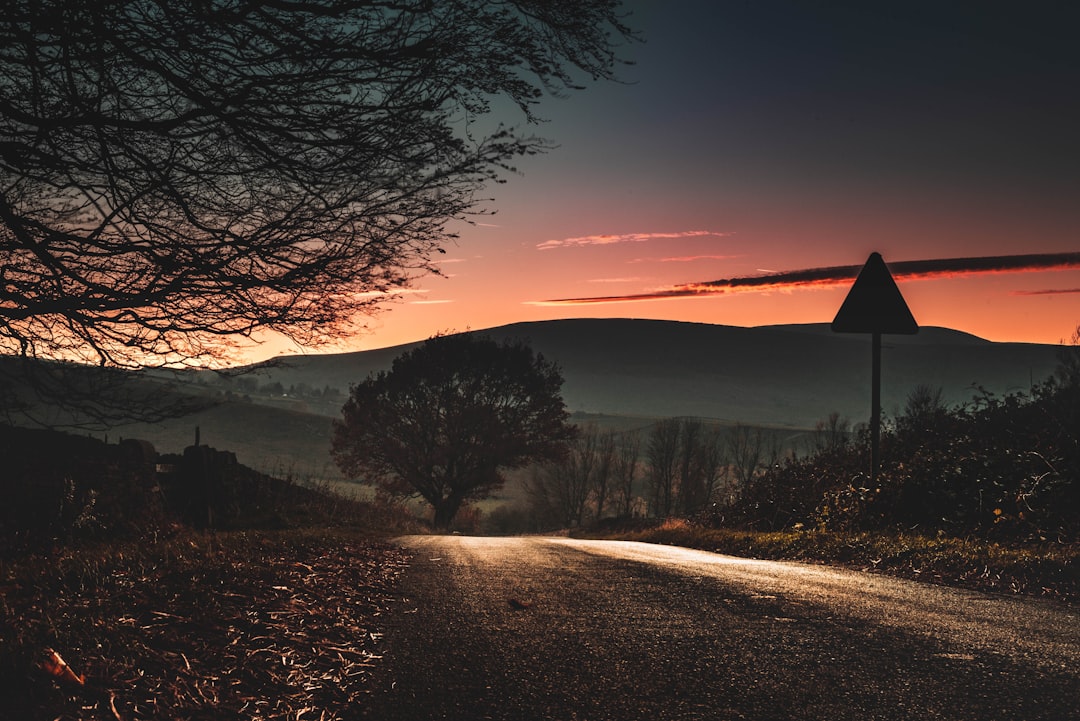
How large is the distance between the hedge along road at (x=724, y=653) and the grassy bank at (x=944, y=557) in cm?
99

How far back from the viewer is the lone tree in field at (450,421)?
1406 inches

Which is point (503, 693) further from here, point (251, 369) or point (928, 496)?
point (928, 496)

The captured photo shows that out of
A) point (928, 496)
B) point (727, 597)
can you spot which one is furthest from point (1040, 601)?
point (928, 496)

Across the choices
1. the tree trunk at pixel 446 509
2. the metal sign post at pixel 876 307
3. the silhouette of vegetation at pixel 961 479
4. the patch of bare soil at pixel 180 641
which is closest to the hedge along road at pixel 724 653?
the patch of bare soil at pixel 180 641

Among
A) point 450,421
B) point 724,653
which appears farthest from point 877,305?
point 450,421

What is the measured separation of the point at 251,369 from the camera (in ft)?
21.4

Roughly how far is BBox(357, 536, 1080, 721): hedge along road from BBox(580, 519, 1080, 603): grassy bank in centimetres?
99

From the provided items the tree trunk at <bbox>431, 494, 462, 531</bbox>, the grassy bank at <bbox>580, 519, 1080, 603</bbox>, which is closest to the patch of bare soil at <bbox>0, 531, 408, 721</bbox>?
the grassy bank at <bbox>580, 519, 1080, 603</bbox>

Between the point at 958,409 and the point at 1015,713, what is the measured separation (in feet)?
41.7

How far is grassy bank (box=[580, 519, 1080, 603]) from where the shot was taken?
23.6ft

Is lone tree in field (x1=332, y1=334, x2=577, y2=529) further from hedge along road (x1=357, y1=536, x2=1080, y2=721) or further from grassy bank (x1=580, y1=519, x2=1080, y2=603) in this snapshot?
hedge along road (x1=357, y1=536, x2=1080, y2=721)

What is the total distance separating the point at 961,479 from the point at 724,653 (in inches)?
342

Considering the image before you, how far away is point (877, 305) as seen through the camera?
13273 millimetres

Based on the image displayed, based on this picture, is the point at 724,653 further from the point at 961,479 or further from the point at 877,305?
the point at 877,305
